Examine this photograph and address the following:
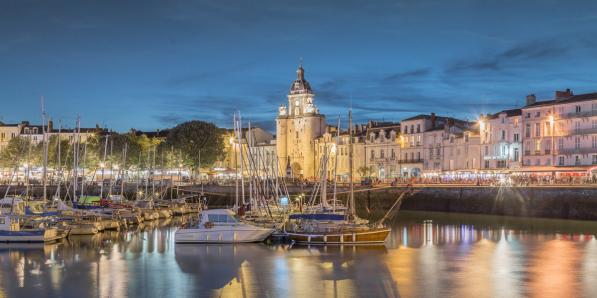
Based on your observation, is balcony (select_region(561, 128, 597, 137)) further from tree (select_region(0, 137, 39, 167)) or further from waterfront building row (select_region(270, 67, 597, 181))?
tree (select_region(0, 137, 39, 167))

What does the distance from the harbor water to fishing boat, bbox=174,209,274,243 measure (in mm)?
843

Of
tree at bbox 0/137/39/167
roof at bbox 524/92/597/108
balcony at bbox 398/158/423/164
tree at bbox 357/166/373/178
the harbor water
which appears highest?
roof at bbox 524/92/597/108

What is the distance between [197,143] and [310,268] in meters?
94.8

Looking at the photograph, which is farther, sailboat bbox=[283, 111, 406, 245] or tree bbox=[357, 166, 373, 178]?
tree bbox=[357, 166, 373, 178]

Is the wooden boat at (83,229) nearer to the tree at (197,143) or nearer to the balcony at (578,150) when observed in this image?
the balcony at (578,150)

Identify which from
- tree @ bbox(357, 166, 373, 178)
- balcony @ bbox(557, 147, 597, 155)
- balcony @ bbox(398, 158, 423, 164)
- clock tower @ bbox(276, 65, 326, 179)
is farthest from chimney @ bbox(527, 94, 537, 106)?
clock tower @ bbox(276, 65, 326, 179)

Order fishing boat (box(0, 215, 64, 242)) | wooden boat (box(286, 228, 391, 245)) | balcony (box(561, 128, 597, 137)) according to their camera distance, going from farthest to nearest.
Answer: balcony (box(561, 128, 597, 137)) → fishing boat (box(0, 215, 64, 242)) → wooden boat (box(286, 228, 391, 245))

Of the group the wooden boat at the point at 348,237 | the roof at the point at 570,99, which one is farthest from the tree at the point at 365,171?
the wooden boat at the point at 348,237

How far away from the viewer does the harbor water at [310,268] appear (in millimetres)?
29875

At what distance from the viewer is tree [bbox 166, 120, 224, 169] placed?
128 meters

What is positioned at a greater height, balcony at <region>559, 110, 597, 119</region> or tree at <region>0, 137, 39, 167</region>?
balcony at <region>559, 110, 597, 119</region>

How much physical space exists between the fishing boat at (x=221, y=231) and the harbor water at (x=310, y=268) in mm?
843

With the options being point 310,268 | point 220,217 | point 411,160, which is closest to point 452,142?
point 411,160

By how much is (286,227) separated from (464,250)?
12.0m
